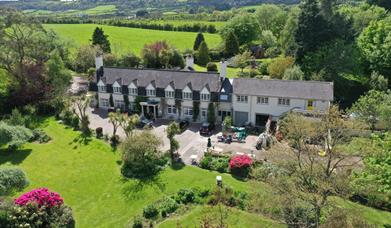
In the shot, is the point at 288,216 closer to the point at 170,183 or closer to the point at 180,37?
the point at 170,183

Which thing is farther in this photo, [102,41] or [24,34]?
[102,41]

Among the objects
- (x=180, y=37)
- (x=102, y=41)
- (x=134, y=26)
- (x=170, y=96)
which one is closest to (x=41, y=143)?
(x=170, y=96)

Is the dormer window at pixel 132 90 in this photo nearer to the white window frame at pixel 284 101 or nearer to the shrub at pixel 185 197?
the white window frame at pixel 284 101

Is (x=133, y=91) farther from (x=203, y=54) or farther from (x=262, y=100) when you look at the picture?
(x=203, y=54)

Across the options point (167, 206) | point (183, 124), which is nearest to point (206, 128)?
point (183, 124)

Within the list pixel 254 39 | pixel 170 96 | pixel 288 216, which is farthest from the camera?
pixel 254 39

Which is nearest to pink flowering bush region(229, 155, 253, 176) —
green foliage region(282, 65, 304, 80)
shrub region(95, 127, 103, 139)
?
shrub region(95, 127, 103, 139)
